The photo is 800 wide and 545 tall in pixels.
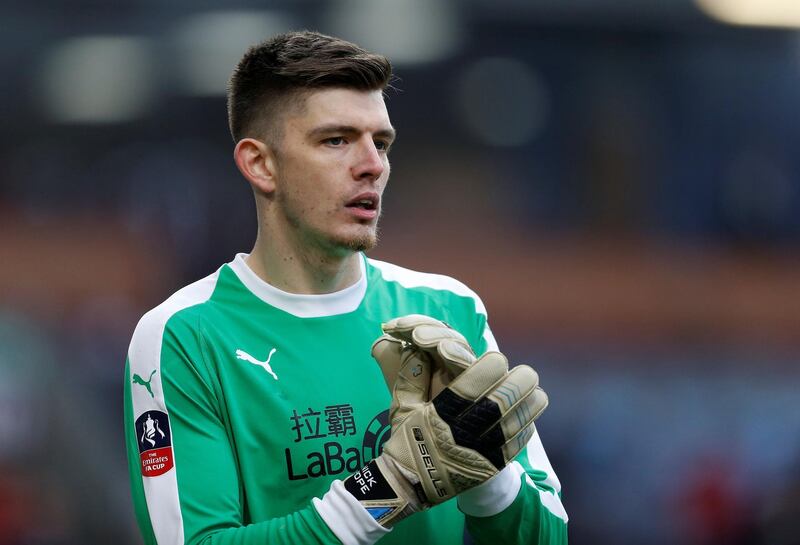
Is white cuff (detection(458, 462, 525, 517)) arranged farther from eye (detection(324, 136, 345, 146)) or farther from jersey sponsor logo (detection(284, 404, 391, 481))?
eye (detection(324, 136, 345, 146))

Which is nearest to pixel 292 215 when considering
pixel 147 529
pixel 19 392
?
pixel 147 529

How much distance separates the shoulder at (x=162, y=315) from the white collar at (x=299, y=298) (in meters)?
0.07

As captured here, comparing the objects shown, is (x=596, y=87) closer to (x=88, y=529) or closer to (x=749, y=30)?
(x=749, y=30)

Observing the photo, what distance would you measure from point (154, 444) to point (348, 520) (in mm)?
367

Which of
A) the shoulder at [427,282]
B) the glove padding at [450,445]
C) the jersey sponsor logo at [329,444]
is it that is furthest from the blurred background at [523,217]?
the glove padding at [450,445]

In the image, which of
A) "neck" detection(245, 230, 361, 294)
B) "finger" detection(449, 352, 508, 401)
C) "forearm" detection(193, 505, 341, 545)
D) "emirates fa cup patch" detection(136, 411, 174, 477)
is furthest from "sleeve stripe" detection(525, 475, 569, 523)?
"emirates fa cup patch" detection(136, 411, 174, 477)

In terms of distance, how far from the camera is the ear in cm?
195

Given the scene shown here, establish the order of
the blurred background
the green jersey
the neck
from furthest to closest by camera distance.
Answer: the blurred background, the neck, the green jersey

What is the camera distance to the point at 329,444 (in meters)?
1.81

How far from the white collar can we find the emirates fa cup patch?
285 mm

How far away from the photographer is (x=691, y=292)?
4.81m

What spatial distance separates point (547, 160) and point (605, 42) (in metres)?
0.62

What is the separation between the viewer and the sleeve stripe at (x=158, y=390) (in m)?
1.72

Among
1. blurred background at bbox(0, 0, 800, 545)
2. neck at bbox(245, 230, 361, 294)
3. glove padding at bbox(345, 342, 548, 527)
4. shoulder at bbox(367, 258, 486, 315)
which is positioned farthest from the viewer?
blurred background at bbox(0, 0, 800, 545)
